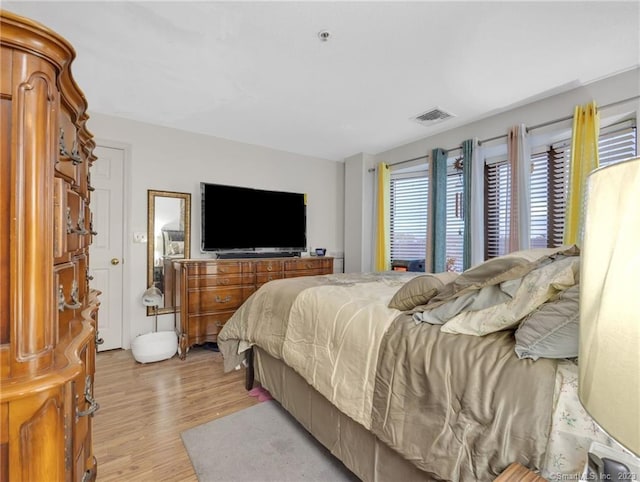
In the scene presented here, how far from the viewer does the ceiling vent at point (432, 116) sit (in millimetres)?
3082

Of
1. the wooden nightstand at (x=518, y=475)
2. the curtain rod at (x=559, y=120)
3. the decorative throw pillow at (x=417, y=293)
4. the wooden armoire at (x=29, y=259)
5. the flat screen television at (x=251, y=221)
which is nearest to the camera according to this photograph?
the wooden armoire at (x=29, y=259)

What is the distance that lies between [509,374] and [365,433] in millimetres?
753

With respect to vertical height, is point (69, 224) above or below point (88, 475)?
above

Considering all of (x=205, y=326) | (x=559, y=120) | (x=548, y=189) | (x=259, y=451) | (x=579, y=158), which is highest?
(x=559, y=120)

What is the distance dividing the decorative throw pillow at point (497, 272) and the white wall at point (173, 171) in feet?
10.1

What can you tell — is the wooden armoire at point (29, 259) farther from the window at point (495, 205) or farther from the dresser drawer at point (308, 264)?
the window at point (495, 205)

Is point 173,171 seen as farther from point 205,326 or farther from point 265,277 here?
point 205,326

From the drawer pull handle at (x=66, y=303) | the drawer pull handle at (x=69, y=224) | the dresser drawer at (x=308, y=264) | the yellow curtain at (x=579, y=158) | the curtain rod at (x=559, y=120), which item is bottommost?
the dresser drawer at (x=308, y=264)

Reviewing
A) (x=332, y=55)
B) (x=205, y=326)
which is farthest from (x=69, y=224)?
(x=205, y=326)

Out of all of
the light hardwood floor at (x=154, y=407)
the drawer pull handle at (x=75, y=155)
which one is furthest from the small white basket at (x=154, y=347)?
Result: the drawer pull handle at (x=75, y=155)

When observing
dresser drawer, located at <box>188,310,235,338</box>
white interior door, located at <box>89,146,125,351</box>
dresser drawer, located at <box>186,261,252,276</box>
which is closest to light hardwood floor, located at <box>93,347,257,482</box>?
dresser drawer, located at <box>188,310,235,338</box>

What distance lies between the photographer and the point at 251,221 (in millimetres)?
3807

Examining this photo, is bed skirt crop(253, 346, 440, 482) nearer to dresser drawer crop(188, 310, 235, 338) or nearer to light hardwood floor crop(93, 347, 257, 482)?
light hardwood floor crop(93, 347, 257, 482)

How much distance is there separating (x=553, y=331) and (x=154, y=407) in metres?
2.41
